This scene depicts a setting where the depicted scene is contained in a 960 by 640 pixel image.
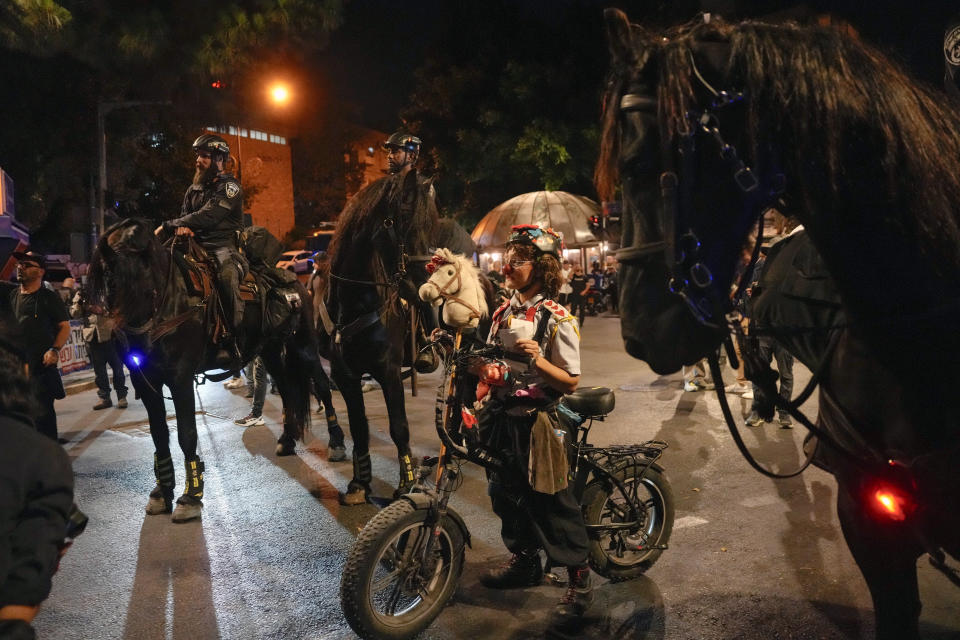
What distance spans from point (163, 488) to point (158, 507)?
165mm

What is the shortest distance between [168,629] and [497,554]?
84.1 inches

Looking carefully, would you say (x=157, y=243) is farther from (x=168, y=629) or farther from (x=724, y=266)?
(x=724, y=266)

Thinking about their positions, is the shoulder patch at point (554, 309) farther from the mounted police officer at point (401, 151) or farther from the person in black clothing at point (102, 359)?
the person in black clothing at point (102, 359)

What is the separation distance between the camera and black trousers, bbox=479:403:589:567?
3.55 meters

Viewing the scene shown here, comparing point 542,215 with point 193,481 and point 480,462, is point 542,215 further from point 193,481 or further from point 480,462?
point 480,462

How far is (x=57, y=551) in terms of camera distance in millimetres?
2012

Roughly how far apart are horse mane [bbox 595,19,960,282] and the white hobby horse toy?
8.14 feet

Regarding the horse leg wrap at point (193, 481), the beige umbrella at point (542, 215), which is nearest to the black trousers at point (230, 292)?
the horse leg wrap at point (193, 481)

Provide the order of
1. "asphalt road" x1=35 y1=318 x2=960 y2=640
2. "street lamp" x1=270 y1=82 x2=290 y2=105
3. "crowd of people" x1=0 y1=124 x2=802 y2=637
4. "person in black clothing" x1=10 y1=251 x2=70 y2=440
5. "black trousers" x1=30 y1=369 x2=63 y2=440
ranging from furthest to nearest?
"street lamp" x1=270 y1=82 x2=290 y2=105 → "person in black clothing" x1=10 y1=251 x2=70 y2=440 → "black trousers" x1=30 y1=369 x2=63 y2=440 → "asphalt road" x1=35 y1=318 x2=960 y2=640 → "crowd of people" x1=0 y1=124 x2=802 y2=637

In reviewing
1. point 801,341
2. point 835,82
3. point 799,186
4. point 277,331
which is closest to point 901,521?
point 801,341

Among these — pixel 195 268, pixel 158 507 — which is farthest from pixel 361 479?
pixel 195 268

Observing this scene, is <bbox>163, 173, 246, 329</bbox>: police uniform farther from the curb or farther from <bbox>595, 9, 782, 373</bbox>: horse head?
the curb

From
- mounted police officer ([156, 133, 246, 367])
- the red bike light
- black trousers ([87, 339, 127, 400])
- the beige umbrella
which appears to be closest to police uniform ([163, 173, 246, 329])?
mounted police officer ([156, 133, 246, 367])

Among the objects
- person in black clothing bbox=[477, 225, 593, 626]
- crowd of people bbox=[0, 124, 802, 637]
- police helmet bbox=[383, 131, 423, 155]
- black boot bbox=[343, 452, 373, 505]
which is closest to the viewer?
crowd of people bbox=[0, 124, 802, 637]
